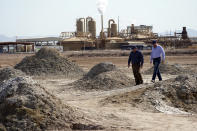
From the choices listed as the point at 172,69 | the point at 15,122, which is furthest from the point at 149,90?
the point at 172,69

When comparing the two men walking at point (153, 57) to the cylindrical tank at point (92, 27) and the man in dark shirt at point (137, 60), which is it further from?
the cylindrical tank at point (92, 27)

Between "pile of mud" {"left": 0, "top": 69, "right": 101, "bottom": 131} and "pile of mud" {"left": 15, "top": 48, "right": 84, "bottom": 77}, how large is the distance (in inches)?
518

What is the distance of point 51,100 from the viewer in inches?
313

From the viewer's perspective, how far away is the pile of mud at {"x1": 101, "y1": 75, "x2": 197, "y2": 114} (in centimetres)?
1028

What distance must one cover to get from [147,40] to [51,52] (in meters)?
44.5

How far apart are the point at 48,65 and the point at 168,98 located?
12.0m

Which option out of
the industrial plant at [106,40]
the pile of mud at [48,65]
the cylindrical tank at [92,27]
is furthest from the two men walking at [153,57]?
the cylindrical tank at [92,27]

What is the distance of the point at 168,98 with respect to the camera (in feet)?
36.3

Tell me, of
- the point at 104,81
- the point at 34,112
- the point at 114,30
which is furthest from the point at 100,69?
the point at 114,30

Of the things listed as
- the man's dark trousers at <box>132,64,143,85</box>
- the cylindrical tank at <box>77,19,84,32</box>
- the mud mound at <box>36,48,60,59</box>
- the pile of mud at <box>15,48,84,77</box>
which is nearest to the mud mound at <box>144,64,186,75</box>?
the pile of mud at <box>15,48,84,77</box>

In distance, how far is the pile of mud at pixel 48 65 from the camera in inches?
850

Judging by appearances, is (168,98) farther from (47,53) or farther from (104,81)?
(47,53)

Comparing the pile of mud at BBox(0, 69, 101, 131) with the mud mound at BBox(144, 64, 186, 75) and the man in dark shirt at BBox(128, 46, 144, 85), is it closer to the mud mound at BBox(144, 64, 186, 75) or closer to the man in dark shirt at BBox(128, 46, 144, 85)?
the man in dark shirt at BBox(128, 46, 144, 85)

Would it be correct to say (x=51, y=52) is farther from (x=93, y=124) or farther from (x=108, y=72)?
(x=93, y=124)
